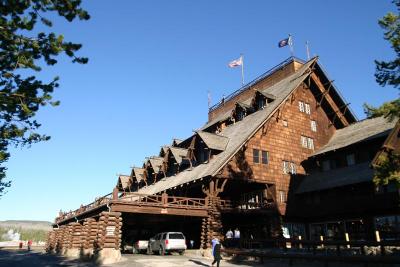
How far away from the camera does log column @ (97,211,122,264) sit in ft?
80.7

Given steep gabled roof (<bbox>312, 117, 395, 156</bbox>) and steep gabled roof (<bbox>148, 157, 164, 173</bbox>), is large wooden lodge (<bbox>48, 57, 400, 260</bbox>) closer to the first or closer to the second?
steep gabled roof (<bbox>312, 117, 395, 156</bbox>)

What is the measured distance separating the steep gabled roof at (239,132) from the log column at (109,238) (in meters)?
8.32

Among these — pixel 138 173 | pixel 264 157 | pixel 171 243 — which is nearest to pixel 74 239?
pixel 171 243

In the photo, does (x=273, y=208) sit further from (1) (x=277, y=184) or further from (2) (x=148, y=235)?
(2) (x=148, y=235)

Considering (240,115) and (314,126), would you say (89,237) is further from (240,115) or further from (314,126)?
(314,126)

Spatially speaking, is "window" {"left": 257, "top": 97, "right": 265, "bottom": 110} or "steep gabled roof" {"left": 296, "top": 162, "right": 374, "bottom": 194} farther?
"window" {"left": 257, "top": 97, "right": 265, "bottom": 110}

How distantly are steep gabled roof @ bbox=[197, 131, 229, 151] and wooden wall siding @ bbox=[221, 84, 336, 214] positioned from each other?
2.70 m

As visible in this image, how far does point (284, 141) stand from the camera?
36.5 meters

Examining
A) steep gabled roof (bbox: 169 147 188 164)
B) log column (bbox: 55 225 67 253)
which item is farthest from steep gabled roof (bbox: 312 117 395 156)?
log column (bbox: 55 225 67 253)

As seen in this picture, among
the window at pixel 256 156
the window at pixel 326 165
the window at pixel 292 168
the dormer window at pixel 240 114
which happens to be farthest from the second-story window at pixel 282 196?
the dormer window at pixel 240 114

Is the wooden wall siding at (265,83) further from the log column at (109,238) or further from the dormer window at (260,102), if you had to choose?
the log column at (109,238)

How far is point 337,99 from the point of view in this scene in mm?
41844

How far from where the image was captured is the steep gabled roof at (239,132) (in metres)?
32.1

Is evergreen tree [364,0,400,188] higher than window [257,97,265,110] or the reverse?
the reverse
